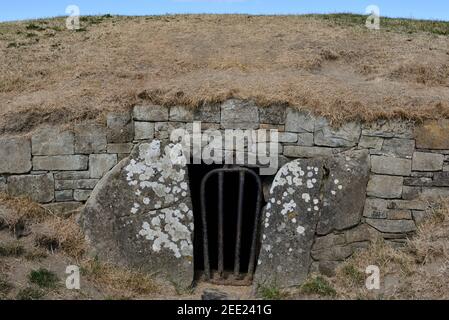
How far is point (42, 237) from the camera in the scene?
6469 mm

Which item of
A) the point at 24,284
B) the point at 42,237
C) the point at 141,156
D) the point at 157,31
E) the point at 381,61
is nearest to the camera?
the point at 24,284

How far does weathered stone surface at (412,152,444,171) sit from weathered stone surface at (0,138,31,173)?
4983mm

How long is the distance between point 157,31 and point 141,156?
4156mm

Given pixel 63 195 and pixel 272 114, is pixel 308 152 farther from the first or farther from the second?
pixel 63 195

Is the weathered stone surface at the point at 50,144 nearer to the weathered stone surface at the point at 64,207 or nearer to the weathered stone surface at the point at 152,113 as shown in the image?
the weathered stone surface at the point at 64,207

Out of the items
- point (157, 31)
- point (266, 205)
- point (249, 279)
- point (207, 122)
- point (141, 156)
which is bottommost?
point (249, 279)

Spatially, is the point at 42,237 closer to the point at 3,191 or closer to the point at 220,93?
the point at 3,191

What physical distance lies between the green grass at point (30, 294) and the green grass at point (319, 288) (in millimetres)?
2887

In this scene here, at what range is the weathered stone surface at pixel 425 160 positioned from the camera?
6840mm

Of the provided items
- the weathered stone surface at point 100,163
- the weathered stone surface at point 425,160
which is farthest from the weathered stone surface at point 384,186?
the weathered stone surface at point 100,163

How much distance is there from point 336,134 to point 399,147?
0.81 meters

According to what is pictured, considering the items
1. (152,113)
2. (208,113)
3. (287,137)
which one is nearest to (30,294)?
(152,113)

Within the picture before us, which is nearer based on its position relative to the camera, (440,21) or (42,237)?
(42,237)


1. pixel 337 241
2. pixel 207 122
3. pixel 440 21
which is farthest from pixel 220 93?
pixel 440 21
